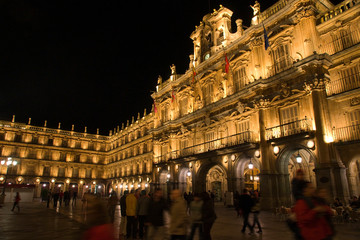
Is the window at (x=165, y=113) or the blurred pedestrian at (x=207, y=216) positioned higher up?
the window at (x=165, y=113)

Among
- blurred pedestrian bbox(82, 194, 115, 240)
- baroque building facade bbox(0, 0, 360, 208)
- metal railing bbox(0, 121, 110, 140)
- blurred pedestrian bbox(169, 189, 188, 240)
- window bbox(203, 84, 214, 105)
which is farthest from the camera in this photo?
metal railing bbox(0, 121, 110, 140)

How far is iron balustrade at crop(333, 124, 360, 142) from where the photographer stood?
55.0 feet

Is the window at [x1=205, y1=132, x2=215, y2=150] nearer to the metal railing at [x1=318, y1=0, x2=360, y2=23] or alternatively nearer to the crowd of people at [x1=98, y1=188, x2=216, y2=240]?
the metal railing at [x1=318, y1=0, x2=360, y2=23]

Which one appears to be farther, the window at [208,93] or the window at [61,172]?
the window at [61,172]

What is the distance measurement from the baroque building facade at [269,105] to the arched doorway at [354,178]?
0.06 metres

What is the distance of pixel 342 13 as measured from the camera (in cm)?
1858

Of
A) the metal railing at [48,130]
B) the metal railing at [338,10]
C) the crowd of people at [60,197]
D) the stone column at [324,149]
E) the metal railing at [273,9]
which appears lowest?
the crowd of people at [60,197]

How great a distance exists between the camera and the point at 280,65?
21.6 meters

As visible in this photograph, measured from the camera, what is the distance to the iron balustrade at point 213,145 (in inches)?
890

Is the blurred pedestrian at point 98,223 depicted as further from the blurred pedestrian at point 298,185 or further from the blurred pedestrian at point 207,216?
the blurred pedestrian at point 207,216

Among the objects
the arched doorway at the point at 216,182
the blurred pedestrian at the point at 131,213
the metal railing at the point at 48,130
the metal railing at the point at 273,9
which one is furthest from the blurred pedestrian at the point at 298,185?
the metal railing at the point at 48,130

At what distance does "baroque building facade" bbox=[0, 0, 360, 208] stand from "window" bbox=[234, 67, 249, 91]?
0.10 metres

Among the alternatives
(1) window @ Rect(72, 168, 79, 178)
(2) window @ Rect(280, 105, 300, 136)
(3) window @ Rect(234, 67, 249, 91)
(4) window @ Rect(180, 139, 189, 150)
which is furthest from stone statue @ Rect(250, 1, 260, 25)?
(1) window @ Rect(72, 168, 79, 178)

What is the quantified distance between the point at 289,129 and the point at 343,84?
4.55 m
